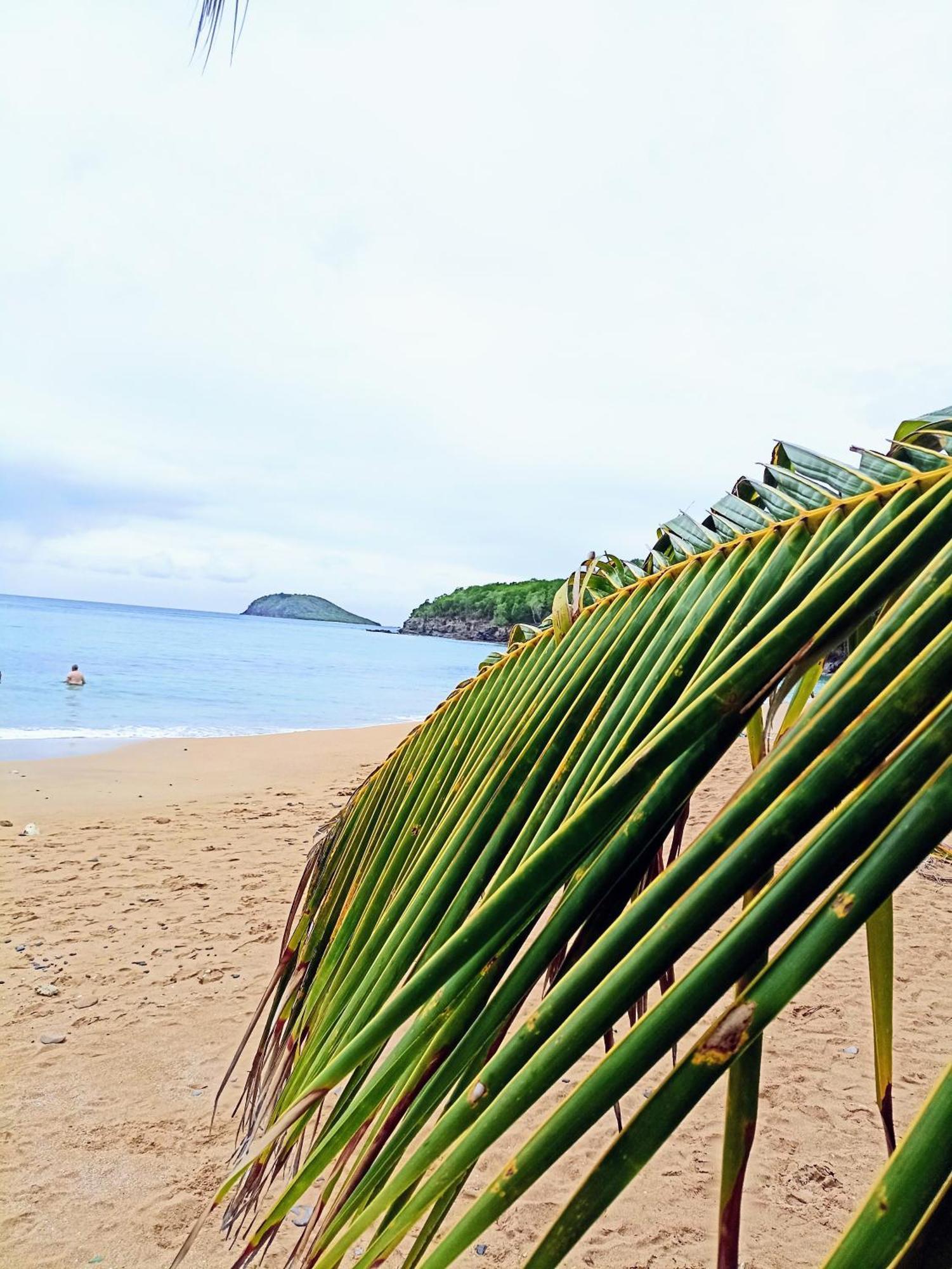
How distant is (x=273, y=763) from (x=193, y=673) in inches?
A: 829

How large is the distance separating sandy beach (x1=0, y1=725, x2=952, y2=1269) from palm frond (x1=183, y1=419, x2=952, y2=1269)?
2.86 metres

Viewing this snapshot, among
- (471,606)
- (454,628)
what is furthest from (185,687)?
(454,628)

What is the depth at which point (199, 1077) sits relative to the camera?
14.6 feet

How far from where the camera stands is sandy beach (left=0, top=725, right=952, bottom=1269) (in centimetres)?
328

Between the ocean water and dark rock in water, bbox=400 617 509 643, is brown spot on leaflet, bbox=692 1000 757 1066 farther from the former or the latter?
dark rock in water, bbox=400 617 509 643

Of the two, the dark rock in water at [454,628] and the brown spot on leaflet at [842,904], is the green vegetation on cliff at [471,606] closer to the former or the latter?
the dark rock in water at [454,628]

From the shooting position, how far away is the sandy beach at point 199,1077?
10.8 ft

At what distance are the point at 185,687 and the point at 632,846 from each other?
97.7 feet

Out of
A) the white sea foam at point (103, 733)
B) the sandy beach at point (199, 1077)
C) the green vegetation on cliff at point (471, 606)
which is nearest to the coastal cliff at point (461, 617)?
the green vegetation on cliff at point (471, 606)

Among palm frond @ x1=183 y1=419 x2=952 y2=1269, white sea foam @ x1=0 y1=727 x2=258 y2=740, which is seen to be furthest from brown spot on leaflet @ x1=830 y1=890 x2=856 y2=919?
white sea foam @ x1=0 y1=727 x2=258 y2=740

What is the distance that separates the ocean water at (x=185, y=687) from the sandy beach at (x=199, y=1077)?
796 centimetres

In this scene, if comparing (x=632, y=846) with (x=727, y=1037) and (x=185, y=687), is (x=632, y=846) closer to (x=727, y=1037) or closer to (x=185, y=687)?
(x=727, y=1037)

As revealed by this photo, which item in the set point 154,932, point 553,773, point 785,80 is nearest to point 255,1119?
point 553,773

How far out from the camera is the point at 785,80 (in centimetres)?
182
